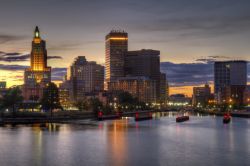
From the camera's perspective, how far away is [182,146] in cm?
9838

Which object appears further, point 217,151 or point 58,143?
point 58,143

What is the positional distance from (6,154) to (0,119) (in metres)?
96.2

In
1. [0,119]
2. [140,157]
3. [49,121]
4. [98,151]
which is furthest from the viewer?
[49,121]

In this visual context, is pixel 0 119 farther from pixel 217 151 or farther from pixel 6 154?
pixel 217 151

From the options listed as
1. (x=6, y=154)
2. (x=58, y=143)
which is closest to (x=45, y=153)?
(x=6, y=154)

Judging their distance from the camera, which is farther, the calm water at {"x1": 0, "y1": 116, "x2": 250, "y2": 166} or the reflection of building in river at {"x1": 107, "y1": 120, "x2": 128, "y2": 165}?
the reflection of building in river at {"x1": 107, "y1": 120, "x2": 128, "y2": 165}

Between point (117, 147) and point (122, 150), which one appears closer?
point (122, 150)

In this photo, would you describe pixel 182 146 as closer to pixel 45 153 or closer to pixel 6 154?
pixel 45 153

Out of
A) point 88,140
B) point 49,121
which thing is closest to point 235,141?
point 88,140

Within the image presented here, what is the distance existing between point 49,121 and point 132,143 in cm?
9225

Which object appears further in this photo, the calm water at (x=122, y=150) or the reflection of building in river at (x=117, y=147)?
the reflection of building in river at (x=117, y=147)

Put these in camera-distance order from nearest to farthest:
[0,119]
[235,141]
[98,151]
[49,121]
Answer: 1. [98,151]
2. [235,141]
3. [0,119]
4. [49,121]

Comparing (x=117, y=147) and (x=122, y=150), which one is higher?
(x=117, y=147)

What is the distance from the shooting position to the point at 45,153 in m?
86.9
